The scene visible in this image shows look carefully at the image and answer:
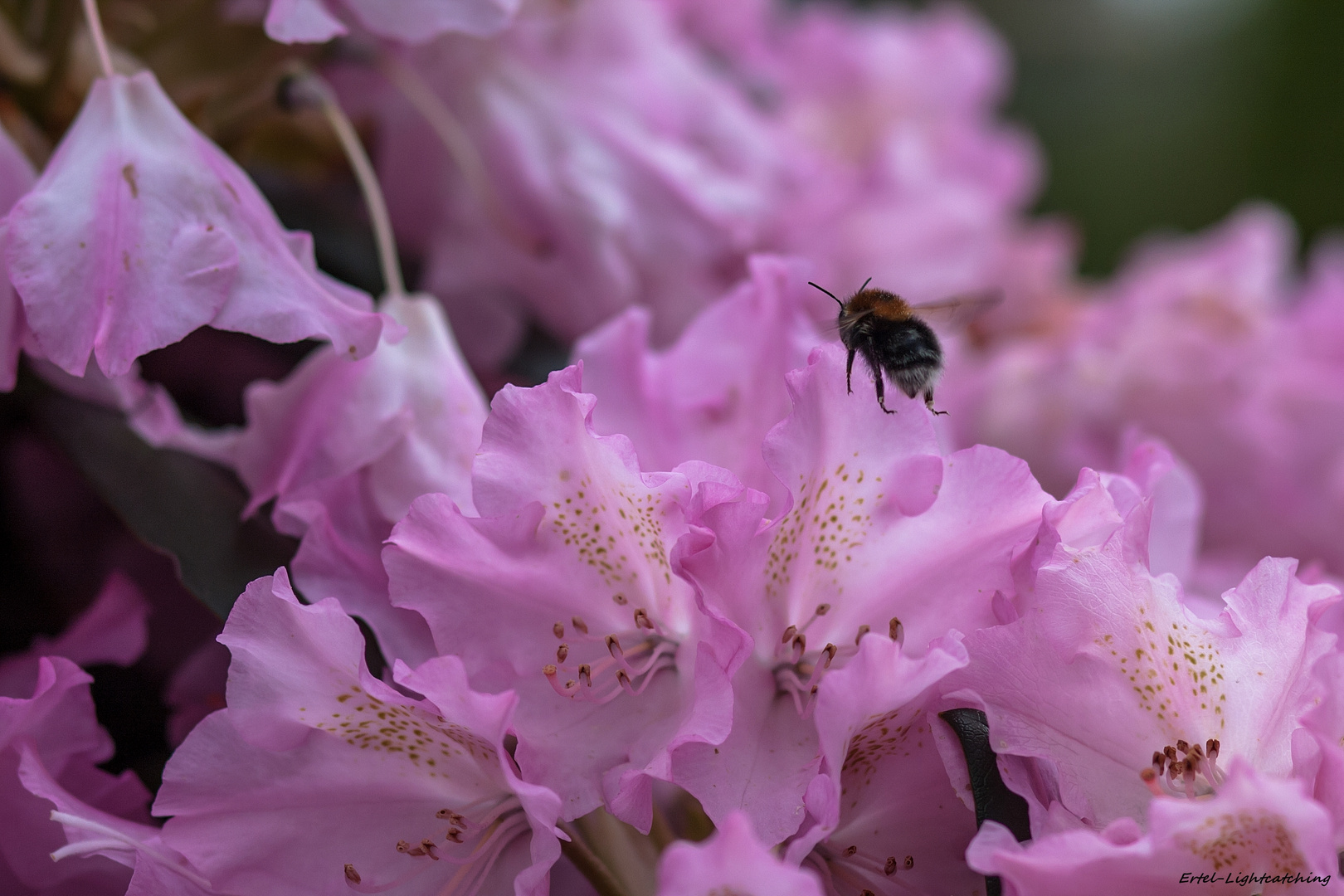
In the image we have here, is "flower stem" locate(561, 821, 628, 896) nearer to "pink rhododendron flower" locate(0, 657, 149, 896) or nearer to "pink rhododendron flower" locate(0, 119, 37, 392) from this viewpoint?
"pink rhododendron flower" locate(0, 657, 149, 896)

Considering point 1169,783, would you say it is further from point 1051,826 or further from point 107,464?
point 107,464

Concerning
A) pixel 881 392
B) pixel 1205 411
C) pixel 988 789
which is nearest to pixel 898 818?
pixel 988 789

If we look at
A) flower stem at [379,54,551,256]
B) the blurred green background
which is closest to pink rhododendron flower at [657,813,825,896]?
flower stem at [379,54,551,256]

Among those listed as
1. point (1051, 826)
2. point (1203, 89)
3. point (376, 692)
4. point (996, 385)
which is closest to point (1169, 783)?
point (1051, 826)

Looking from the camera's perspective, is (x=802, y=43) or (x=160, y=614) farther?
(x=802, y=43)

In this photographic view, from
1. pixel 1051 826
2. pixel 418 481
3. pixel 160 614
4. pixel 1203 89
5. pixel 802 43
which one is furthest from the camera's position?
pixel 1203 89

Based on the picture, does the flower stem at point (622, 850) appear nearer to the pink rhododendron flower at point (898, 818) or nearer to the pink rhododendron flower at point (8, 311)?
the pink rhododendron flower at point (898, 818)

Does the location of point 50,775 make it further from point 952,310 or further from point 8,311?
point 952,310
